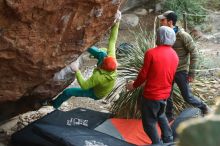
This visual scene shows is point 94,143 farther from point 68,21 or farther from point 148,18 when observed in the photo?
point 148,18

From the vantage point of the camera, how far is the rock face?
13.0 feet

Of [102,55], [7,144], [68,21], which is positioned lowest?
[7,144]

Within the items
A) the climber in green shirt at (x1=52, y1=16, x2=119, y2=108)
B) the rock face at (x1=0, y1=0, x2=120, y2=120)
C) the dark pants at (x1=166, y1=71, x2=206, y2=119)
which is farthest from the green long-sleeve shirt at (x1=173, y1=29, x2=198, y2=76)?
the rock face at (x1=0, y1=0, x2=120, y2=120)

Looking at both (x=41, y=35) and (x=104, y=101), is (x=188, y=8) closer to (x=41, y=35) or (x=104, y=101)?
(x=104, y=101)

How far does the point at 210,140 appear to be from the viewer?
69 centimetres

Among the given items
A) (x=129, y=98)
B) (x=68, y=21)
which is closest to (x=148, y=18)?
(x=129, y=98)

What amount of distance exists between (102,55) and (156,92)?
1031 millimetres

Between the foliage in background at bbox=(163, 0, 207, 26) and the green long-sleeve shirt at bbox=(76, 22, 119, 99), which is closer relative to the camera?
the green long-sleeve shirt at bbox=(76, 22, 119, 99)

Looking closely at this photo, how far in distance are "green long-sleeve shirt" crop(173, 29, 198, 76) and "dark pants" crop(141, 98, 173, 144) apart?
890 millimetres

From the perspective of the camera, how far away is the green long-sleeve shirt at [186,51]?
18.0 ft

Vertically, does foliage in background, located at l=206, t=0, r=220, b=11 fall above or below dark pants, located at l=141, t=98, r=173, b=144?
above

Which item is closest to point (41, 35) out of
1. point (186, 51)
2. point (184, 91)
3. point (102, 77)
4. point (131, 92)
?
point (102, 77)

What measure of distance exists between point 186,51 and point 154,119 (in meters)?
1.17

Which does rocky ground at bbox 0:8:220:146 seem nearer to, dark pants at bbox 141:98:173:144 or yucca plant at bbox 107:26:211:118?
yucca plant at bbox 107:26:211:118
